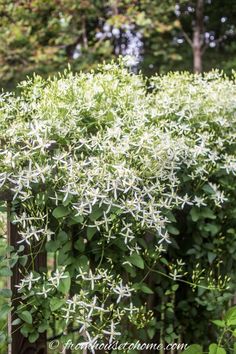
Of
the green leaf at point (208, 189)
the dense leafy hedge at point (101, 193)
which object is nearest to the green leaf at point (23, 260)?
the dense leafy hedge at point (101, 193)

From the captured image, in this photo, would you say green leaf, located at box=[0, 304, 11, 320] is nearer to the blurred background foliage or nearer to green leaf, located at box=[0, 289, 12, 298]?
green leaf, located at box=[0, 289, 12, 298]

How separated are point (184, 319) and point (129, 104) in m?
1.01

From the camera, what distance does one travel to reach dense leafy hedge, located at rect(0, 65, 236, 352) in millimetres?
1632

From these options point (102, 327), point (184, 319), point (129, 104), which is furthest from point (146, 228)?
point (184, 319)

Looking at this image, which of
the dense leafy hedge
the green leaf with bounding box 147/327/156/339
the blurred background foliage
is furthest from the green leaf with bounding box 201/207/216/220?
the blurred background foliage

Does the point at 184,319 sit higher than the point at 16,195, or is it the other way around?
the point at 16,195

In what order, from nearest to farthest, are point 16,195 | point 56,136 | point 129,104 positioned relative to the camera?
point 16,195, point 56,136, point 129,104

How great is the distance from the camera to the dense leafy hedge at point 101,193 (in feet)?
5.35

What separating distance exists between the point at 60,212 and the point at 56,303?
278 mm

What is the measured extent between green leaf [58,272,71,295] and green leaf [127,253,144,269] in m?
0.24

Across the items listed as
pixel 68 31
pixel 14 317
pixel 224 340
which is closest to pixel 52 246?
pixel 14 317

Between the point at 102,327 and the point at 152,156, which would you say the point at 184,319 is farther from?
the point at 152,156

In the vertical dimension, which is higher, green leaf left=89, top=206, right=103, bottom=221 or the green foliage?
green leaf left=89, top=206, right=103, bottom=221

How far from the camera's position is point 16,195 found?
1611 mm
